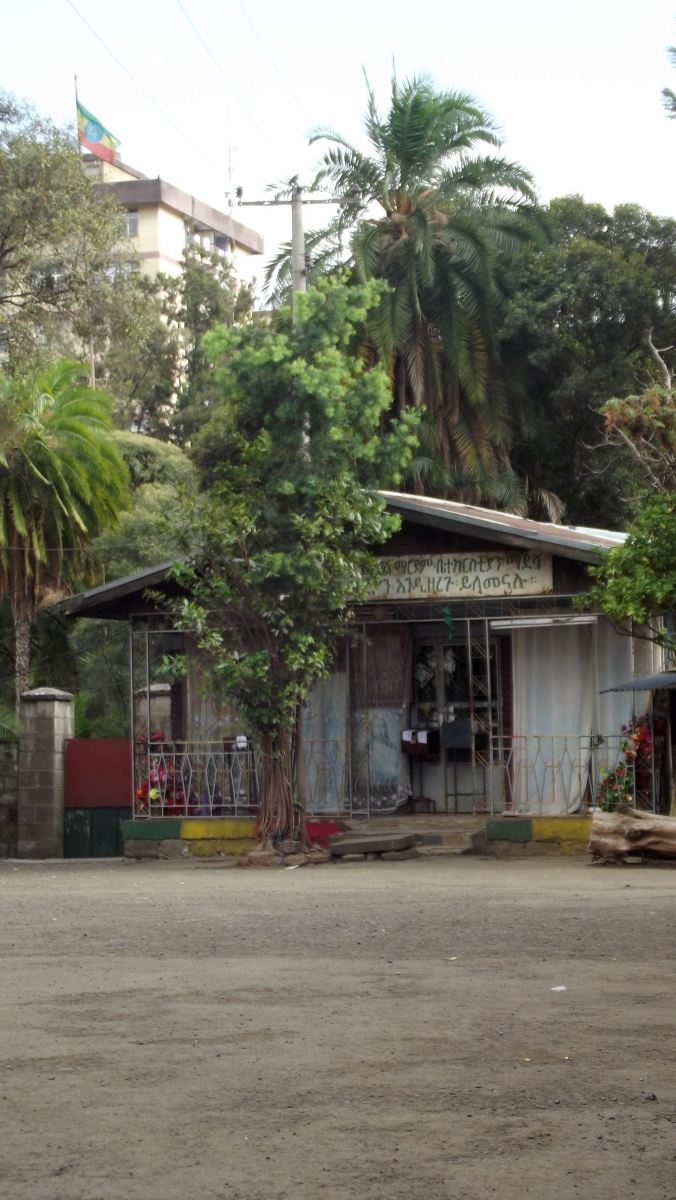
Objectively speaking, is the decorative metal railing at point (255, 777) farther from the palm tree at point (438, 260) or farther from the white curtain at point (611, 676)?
the palm tree at point (438, 260)

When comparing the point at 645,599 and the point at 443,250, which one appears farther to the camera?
the point at 443,250

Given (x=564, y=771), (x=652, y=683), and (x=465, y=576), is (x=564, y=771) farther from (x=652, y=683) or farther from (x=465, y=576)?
(x=465, y=576)

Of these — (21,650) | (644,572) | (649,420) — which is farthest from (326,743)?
(21,650)

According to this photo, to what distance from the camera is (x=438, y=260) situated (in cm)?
3225

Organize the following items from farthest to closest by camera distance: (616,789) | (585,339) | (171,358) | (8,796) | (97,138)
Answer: (97,138)
(171,358)
(585,339)
(8,796)
(616,789)

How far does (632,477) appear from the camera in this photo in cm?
3316

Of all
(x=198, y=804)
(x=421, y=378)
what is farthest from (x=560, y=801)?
(x=421, y=378)

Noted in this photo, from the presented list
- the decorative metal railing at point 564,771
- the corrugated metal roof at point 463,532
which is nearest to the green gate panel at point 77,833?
the corrugated metal roof at point 463,532

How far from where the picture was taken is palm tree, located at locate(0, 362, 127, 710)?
89.7 feet

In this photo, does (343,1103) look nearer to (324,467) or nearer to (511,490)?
(324,467)

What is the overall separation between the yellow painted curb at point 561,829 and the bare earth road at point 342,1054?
18.6ft

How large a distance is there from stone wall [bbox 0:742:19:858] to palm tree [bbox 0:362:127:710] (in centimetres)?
585

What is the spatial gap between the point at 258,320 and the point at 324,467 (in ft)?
6.89

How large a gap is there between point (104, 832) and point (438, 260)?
16353 millimetres
